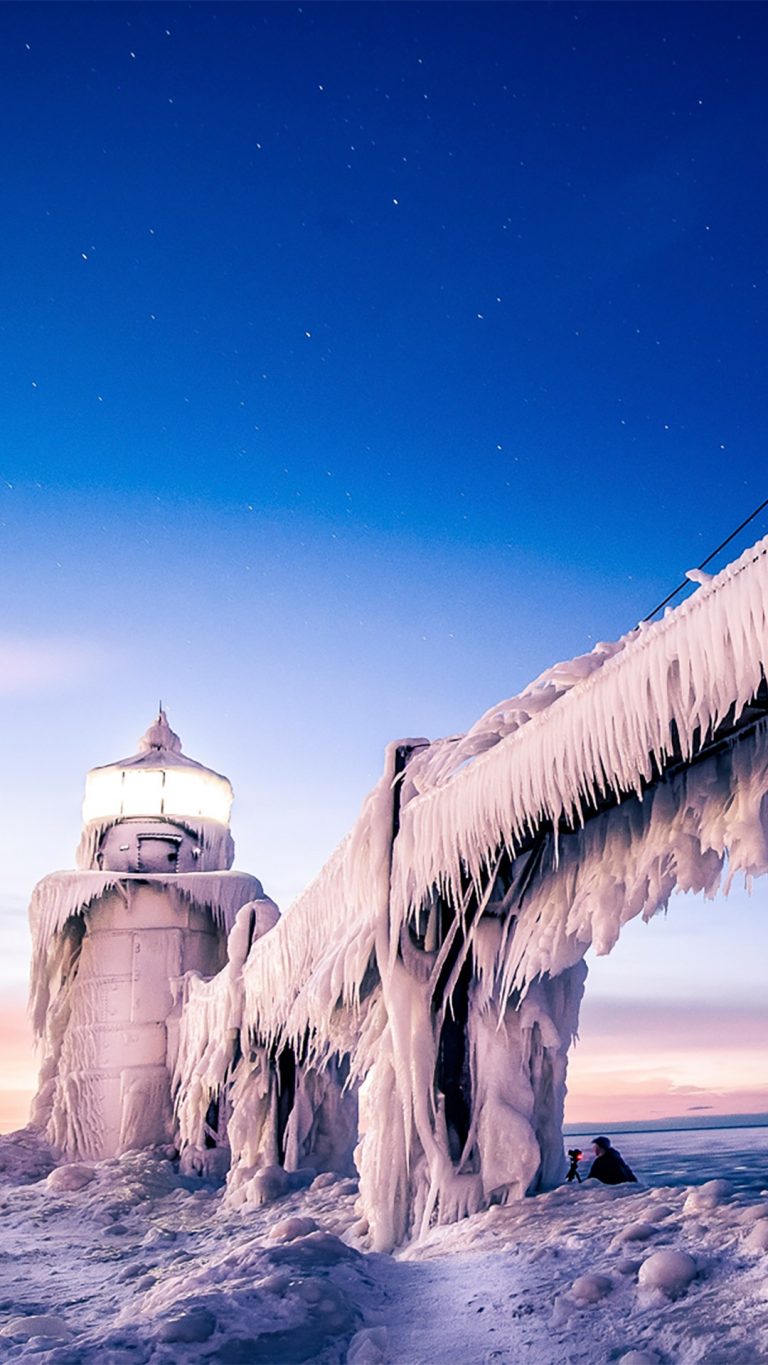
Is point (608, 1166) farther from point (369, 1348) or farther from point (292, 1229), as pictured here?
point (369, 1348)

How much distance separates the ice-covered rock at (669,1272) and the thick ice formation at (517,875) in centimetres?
159

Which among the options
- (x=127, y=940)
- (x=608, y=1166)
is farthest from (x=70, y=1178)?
(x=608, y=1166)

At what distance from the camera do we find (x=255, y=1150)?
10.4 metres

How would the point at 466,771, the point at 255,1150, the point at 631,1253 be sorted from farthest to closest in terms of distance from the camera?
the point at 255,1150
the point at 466,771
the point at 631,1253

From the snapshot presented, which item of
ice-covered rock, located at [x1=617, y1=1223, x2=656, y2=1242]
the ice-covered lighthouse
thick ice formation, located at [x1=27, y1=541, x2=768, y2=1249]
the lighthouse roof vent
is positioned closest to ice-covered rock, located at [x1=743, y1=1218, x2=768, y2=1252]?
ice-covered rock, located at [x1=617, y1=1223, x2=656, y2=1242]

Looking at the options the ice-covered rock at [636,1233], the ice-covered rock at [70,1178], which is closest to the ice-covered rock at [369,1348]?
the ice-covered rock at [636,1233]

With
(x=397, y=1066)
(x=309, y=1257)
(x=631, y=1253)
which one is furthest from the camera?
(x=397, y=1066)

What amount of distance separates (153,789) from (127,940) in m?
2.55

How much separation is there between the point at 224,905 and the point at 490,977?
9.44m

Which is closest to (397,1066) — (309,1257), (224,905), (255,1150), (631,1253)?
(309,1257)

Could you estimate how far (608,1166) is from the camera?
730cm

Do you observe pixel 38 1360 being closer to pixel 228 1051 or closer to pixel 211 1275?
pixel 211 1275

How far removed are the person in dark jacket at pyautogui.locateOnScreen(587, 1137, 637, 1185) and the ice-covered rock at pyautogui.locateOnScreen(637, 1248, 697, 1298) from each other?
388 cm

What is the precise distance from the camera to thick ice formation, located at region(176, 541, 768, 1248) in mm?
4129
